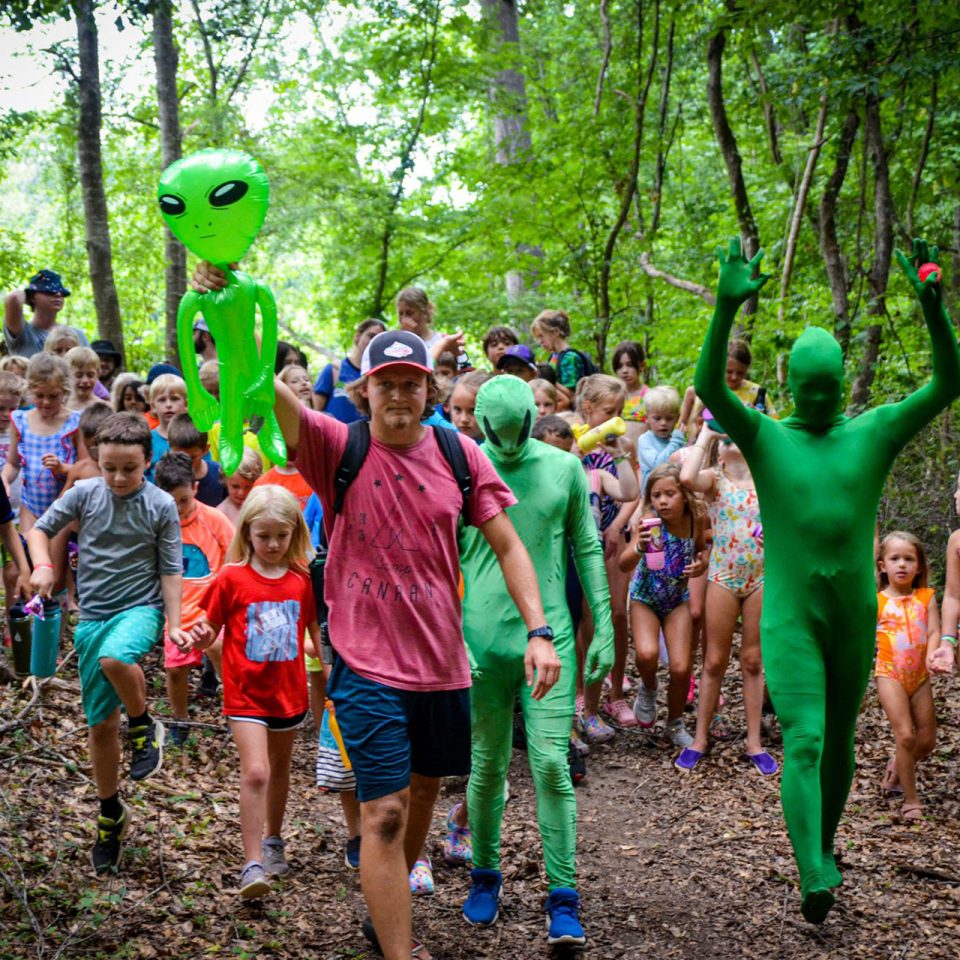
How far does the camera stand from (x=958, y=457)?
958 centimetres

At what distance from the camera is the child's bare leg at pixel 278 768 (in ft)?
16.5

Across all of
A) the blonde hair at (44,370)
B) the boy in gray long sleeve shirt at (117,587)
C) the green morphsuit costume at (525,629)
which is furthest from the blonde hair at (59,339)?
the green morphsuit costume at (525,629)

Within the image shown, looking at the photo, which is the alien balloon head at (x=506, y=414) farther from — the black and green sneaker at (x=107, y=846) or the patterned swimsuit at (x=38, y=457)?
the patterned swimsuit at (x=38, y=457)

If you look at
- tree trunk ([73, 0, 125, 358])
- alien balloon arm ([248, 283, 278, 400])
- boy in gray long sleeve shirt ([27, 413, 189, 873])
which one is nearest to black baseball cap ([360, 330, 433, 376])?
alien balloon arm ([248, 283, 278, 400])

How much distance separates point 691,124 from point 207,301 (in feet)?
57.7

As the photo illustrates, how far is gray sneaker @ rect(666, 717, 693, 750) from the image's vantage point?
7.21 meters

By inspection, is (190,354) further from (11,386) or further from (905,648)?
(11,386)

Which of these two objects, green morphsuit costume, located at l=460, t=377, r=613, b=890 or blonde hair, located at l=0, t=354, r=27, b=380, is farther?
blonde hair, located at l=0, t=354, r=27, b=380

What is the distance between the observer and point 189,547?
22.0 feet

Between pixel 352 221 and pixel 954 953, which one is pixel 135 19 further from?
pixel 352 221

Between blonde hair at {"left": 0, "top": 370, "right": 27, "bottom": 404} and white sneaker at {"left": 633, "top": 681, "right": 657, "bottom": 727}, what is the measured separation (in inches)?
199

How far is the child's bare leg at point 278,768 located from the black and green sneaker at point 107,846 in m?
0.69

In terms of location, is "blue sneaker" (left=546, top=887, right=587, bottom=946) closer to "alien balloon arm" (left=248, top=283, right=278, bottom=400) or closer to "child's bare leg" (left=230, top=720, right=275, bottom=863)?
"child's bare leg" (left=230, top=720, right=275, bottom=863)

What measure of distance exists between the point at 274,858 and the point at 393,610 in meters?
2.11
